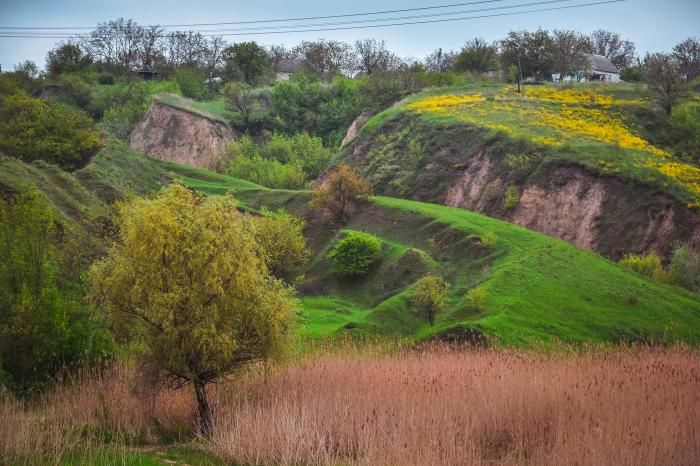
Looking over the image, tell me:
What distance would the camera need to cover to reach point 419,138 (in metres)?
63.5

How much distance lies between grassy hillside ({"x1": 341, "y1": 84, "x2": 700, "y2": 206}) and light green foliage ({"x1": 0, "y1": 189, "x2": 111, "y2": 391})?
38.6 meters

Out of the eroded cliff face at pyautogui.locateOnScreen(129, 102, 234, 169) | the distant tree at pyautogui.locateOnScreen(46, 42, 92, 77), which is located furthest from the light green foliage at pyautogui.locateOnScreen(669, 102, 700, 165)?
the distant tree at pyautogui.locateOnScreen(46, 42, 92, 77)

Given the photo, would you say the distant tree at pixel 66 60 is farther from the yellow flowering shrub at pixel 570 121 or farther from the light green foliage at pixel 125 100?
the yellow flowering shrub at pixel 570 121

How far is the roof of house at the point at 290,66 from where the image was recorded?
12419cm

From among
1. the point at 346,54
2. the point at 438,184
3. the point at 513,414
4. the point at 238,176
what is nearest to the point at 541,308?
the point at 513,414

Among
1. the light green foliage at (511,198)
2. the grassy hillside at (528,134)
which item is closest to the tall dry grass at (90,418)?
the light green foliage at (511,198)

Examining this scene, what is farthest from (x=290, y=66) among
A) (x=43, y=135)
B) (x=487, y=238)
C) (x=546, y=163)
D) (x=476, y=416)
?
(x=476, y=416)

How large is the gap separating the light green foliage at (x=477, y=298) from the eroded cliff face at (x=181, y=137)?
185 feet

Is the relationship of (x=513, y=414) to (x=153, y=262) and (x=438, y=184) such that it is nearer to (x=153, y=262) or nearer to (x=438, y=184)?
(x=153, y=262)

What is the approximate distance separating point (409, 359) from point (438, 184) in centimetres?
3704

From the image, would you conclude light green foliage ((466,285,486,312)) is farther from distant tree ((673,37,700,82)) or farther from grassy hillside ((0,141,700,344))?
distant tree ((673,37,700,82))

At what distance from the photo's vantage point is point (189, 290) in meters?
17.5

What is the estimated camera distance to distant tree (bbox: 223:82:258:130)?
93.6 metres

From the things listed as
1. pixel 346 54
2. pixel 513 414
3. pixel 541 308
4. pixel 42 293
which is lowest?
pixel 541 308
